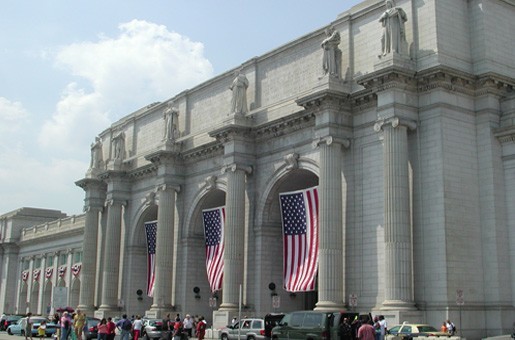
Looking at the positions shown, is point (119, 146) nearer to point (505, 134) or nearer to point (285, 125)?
point (285, 125)

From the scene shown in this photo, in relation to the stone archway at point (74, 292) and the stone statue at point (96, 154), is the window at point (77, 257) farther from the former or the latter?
the stone statue at point (96, 154)

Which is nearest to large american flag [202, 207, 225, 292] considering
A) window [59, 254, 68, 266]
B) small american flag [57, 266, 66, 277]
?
small american flag [57, 266, 66, 277]

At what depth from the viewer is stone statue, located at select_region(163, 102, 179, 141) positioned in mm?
54438

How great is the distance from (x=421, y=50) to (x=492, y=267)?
11441 millimetres

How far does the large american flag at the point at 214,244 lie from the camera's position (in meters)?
48.0

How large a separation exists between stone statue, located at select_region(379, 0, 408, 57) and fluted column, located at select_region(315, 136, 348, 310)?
578cm

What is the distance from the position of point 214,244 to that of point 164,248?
502 cm

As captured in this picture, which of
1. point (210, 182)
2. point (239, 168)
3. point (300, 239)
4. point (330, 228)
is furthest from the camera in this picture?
point (210, 182)

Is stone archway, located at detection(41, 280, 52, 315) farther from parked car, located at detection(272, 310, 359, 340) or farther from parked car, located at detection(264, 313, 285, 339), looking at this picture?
parked car, located at detection(272, 310, 359, 340)

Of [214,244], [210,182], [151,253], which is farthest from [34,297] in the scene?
[210,182]

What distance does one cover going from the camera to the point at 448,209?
3412 centimetres

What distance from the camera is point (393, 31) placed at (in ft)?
120

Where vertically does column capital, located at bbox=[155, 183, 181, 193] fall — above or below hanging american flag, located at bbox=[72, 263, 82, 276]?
above

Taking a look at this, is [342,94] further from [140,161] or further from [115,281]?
[115,281]
